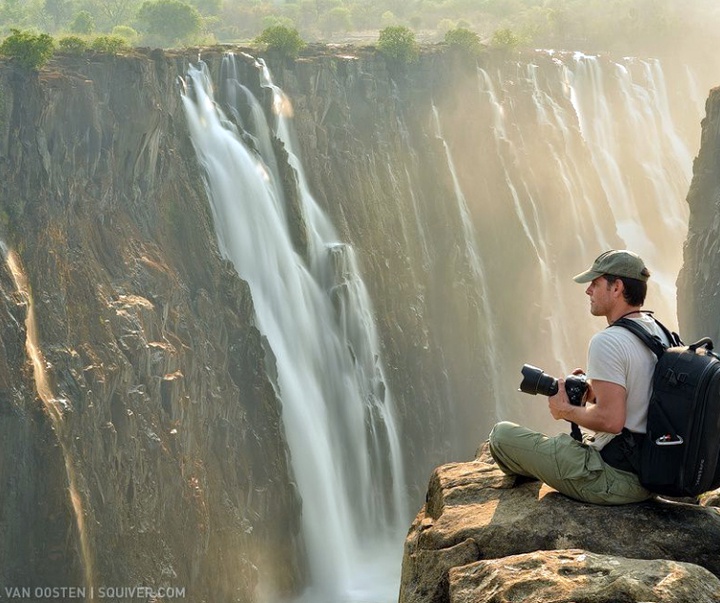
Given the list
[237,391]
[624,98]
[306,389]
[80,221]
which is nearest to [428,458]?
[306,389]

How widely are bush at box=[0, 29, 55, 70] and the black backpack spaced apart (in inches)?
954

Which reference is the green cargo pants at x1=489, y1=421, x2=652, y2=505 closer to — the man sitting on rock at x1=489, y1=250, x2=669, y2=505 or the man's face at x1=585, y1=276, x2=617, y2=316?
the man sitting on rock at x1=489, y1=250, x2=669, y2=505

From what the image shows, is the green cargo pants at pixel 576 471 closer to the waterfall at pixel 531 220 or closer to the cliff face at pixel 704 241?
the cliff face at pixel 704 241

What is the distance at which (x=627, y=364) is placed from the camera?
7.73 metres

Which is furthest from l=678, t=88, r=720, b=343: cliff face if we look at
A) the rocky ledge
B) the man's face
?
the man's face

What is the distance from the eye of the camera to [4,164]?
84.8ft

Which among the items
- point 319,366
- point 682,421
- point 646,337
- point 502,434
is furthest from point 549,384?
point 319,366

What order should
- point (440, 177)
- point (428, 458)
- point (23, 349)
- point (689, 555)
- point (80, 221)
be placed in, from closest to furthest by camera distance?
1. point (689, 555)
2. point (23, 349)
3. point (80, 221)
4. point (428, 458)
5. point (440, 177)

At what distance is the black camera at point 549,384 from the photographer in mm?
8141

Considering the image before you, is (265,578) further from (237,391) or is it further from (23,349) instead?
(23,349)

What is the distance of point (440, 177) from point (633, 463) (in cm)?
3618

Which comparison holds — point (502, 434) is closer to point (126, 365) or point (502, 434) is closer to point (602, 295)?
point (602, 295)

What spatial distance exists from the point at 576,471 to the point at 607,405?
74 centimetres

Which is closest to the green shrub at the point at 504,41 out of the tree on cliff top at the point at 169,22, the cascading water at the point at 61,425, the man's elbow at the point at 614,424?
the tree on cliff top at the point at 169,22
